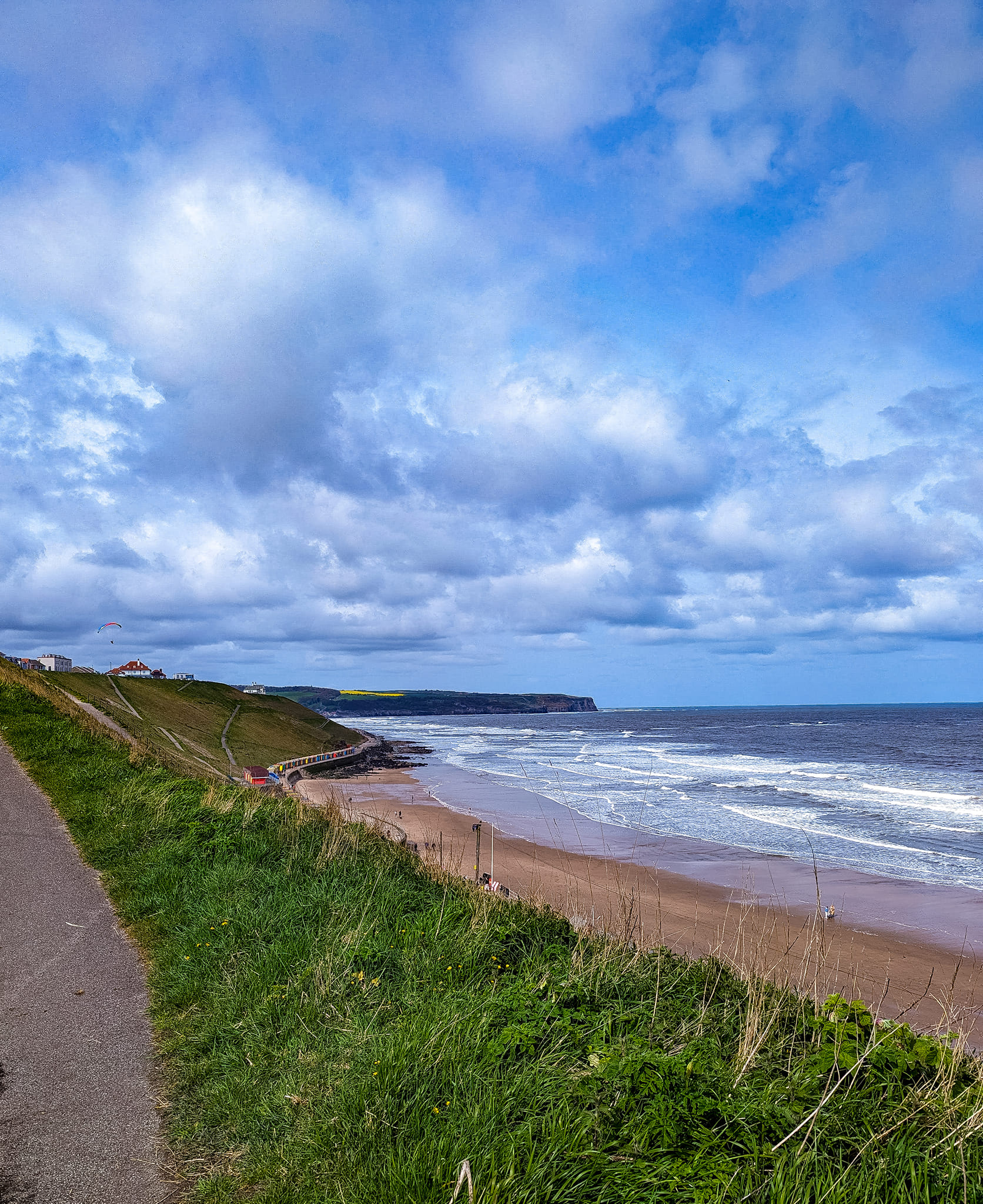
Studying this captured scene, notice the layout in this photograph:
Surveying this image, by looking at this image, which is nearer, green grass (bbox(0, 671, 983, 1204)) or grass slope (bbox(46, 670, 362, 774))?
green grass (bbox(0, 671, 983, 1204))

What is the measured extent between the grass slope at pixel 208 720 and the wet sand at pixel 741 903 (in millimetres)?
16664

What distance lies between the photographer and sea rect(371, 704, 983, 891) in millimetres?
24828

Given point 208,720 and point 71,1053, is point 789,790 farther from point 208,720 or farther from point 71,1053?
point 208,720

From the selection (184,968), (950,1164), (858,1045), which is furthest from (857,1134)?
(184,968)

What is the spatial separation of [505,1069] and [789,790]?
132 ft

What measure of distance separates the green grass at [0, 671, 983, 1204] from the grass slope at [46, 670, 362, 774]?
1097 inches

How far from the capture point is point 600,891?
18.2 metres

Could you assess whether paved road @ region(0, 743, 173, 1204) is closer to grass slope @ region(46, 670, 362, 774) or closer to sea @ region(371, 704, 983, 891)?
sea @ region(371, 704, 983, 891)

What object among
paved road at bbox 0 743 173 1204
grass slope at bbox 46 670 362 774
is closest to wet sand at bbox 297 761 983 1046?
paved road at bbox 0 743 173 1204

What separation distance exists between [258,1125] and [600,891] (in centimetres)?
1550

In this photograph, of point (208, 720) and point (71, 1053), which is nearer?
point (71, 1053)

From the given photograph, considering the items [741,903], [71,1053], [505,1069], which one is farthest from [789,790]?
[71,1053]

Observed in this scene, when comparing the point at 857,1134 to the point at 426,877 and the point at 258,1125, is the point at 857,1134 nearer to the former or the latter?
the point at 258,1125

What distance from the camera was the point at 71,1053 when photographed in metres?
4.86
